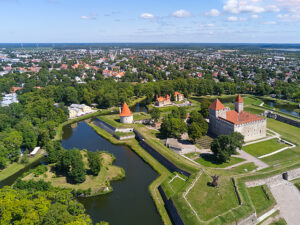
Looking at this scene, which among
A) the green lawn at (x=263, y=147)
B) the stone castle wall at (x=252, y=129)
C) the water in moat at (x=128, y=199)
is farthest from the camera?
the stone castle wall at (x=252, y=129)

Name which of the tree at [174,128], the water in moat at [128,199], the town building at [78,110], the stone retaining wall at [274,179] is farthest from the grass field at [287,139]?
the town building at [78,110]

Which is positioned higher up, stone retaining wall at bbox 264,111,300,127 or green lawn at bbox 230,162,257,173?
stone retaining wall at bbox 264,111,300,127

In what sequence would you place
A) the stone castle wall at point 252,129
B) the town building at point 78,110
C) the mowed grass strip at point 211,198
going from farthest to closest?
the town building at point 78,110 → the stone castle wall at point 252,129 → the mowed grass strip at point 211,198

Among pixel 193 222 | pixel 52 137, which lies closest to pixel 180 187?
pixel 193 222

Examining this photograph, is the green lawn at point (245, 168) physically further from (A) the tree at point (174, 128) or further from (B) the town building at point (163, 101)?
(B) the town building at point (163, 101)

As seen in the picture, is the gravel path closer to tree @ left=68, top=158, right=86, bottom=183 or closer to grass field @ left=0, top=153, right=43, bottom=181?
tree @ left=68, top=158, right=86, bottom=183

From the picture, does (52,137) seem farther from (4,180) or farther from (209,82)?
(209,82)

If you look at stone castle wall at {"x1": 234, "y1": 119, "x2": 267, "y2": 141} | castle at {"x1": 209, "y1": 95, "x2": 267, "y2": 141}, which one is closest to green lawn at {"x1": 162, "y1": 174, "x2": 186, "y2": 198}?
castle at {"x1": 209, "y1": 95, "x2": 267, "y2": 141}
